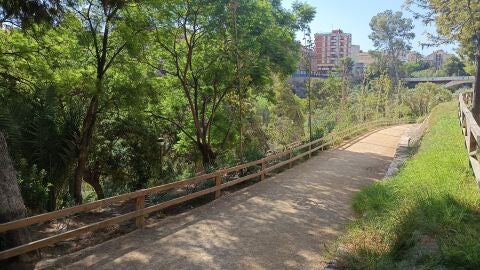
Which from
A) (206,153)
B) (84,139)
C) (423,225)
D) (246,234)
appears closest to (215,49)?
(206,153)

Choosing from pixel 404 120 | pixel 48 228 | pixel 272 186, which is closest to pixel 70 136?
pixel 48 228

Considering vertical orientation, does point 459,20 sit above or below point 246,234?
above

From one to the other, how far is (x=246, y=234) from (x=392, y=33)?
8051 centimetres

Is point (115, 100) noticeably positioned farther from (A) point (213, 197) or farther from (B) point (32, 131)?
(A) point (213, 197)

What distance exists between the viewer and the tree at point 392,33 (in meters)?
77.9

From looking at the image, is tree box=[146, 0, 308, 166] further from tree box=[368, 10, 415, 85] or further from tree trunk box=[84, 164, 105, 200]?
tree box=[368, 10, 415, 85]

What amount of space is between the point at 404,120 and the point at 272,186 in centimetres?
3995

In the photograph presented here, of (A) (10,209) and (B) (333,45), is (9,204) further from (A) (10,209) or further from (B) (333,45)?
(B) (333,45)

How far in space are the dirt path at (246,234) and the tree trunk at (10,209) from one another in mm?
480

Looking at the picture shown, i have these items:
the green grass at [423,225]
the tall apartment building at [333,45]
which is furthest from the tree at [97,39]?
the tall apartment building at [333,45]

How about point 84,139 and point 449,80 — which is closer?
point 84,139

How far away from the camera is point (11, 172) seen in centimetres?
615

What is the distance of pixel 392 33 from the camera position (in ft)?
262

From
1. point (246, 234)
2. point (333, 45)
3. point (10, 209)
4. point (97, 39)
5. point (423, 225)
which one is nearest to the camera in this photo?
point (423, 225)
